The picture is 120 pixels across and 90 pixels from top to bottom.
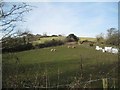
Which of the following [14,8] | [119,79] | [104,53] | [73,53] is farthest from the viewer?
[73,53]

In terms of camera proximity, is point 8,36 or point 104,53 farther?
point 104,53

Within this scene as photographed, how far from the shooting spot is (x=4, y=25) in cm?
862

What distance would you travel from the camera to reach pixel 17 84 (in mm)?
8492

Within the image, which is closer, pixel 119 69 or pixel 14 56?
pixel 14 56

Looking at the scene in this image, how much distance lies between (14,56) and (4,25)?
1.12 m

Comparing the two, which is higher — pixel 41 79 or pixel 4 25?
pixel 4 25

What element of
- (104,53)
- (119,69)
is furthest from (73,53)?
(119,69)

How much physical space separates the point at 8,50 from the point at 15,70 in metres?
0.68

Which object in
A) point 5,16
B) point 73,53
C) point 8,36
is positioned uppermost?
point 5,16

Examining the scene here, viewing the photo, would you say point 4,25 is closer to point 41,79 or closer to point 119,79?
point 41,79

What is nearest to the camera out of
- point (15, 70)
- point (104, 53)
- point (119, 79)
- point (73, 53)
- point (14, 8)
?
point (14, 8)

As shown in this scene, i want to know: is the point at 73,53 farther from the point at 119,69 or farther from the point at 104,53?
the point at 119,69

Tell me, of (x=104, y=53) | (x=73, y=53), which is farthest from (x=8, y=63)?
(x=73, y=53)

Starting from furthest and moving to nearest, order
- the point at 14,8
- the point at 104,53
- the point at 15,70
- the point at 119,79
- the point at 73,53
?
1. the point at 73,53
2. the point at 104,53
3. the point at 119,79
4. the point at 15,70
5. the point at 14,8
